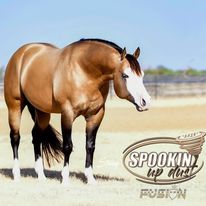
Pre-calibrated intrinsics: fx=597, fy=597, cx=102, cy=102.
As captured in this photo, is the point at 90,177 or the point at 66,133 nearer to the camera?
the point at 66,133

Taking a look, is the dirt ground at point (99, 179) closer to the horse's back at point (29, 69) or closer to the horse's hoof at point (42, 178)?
the horse's hoof at point (42, 178)

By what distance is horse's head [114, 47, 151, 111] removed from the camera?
24.8 feet

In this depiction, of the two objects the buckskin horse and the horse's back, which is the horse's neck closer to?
the buckskin horse

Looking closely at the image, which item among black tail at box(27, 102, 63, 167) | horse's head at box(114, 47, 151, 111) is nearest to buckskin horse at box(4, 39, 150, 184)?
horse's head at box(114, 47, 151, 111)

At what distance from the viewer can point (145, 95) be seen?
756 cm

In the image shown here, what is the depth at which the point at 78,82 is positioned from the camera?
793cm

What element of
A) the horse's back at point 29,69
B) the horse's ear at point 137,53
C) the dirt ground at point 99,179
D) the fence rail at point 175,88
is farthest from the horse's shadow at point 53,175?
the fence rail at point 175,88

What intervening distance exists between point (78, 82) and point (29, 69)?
1172mm

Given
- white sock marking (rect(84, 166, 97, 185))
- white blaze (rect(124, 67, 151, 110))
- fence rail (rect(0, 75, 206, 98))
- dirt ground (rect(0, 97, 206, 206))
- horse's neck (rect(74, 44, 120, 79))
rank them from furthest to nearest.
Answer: fence rail (rect(0, 75, 206, 98)), white sock marking (rect(84, 166, 97, 185)), horse's neck (rect(74, 44, 120, 79)), white blaze (rect(124, 67, 151, 110)), dirt ground (rect(0, 97, 206, 206))

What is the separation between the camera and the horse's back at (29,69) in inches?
334

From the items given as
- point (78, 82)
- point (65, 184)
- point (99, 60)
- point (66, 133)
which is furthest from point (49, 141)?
point (99, 60)

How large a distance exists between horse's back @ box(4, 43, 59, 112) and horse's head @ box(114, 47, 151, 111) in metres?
1.12

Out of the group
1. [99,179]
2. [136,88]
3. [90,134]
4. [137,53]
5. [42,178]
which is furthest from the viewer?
[42,178]

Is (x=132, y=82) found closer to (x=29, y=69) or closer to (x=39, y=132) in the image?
(x=29, y=69)
